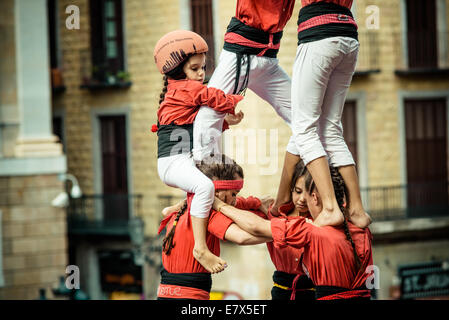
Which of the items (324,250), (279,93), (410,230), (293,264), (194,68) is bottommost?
(410,230)

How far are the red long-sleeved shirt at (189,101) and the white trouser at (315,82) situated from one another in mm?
307

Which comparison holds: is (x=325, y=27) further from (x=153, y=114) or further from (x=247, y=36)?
(x=153, y=114)

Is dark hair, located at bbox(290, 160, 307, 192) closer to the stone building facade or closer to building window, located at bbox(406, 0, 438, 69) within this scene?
the stone building facade

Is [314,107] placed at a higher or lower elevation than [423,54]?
lower

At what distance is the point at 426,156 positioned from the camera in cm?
1454

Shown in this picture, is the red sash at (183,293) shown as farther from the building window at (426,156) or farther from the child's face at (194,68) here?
the building window at (426,156)

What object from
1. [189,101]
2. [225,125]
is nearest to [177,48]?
[189,101]

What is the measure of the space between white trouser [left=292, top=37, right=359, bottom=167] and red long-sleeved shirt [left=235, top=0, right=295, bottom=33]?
223mm

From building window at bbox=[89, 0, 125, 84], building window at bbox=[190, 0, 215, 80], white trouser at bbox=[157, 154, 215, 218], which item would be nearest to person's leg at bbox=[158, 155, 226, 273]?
white trouser at bbox=[157, 154, 215, 218]

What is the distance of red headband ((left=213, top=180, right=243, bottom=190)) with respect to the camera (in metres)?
4.04

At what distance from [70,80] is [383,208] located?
19.9 ft

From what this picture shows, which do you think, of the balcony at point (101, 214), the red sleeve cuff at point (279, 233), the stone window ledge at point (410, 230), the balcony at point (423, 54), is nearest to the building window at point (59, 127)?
the balcony at point (101, 214)

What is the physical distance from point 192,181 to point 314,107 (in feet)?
2.20
